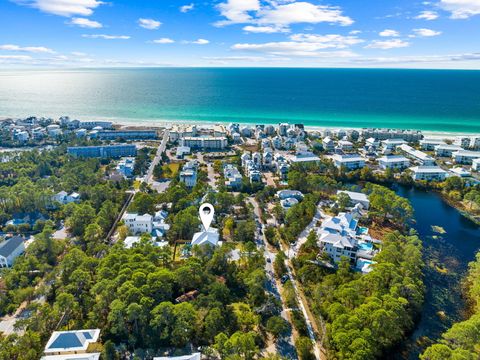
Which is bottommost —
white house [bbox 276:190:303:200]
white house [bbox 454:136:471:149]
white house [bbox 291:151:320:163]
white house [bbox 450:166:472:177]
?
white house [bbox 276:190:303:200]

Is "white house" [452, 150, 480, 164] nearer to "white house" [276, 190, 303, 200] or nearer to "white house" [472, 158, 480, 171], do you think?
"white house" [472, 158, 480, 171]

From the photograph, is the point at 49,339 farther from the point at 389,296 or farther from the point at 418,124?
the point at 418,124

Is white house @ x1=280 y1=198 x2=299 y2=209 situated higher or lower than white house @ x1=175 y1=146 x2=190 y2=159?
lower

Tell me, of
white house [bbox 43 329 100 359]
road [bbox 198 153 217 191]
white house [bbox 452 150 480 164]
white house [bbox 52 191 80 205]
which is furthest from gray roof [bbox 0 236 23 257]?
white house [bbox 452 150 480 164]

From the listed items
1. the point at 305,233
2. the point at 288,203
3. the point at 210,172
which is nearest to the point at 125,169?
the point at 210,172

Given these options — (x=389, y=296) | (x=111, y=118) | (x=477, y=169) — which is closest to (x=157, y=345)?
(x=389, y=296)

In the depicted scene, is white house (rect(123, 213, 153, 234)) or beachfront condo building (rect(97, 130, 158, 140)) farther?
beachfront condo building (rect(97, 130, 158, 140))

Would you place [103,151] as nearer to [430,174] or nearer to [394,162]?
[394,162]

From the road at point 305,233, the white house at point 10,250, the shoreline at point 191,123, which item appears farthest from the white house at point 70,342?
the shoreline at point 191,123
